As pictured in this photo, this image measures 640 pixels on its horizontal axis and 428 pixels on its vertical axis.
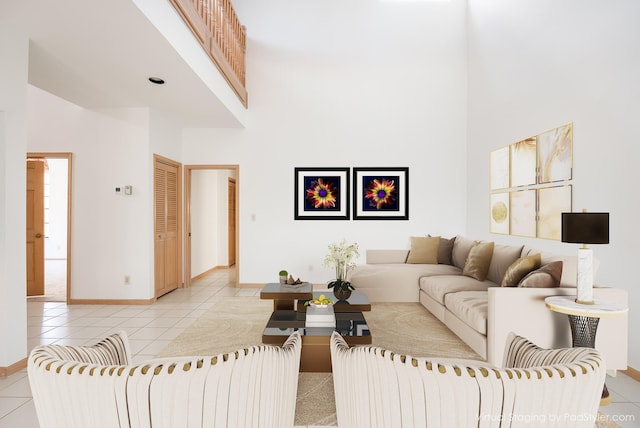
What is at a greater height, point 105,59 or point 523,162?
point 105,59

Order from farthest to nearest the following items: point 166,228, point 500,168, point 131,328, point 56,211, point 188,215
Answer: point 56,211 < point 188,215 < point 166,228 < point 500,168 < point 131,328

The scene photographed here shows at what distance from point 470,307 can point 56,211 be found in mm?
11086

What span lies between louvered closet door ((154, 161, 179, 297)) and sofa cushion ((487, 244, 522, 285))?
4.63m

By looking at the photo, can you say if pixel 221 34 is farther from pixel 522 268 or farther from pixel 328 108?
pixel 522 268

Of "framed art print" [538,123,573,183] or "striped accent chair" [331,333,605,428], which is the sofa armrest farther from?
"striped accent chair" [331,333,605,428]

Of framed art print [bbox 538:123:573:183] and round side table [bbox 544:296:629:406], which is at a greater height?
framed art print [bbox 538:123:573:183]

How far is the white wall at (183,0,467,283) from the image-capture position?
20.9ft

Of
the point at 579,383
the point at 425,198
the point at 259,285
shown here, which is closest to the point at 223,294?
the point at 259,285

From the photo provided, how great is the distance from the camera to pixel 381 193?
251 inches

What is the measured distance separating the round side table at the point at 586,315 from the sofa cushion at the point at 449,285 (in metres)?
1.40

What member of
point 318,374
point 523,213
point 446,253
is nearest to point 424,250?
point 446,253

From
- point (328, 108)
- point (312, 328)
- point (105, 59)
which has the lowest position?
point (312, 328)

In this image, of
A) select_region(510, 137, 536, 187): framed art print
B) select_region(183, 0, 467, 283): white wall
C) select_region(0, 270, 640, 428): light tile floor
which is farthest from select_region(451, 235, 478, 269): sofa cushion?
select_region(0, 270, 640, 428): light tile floor

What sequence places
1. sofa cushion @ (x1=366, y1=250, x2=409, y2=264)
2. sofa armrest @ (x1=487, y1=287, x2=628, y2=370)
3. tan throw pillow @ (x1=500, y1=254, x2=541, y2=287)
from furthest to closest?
1. sofa cushion @ (x1=366, y1=250, x2=409, y2=264)
2. tan throw pillow @ (x1=500, y1=254, x2=541, y2=287)
3. sofa armrest @ (x1=487, y1=287, x2=628, y2=370)
